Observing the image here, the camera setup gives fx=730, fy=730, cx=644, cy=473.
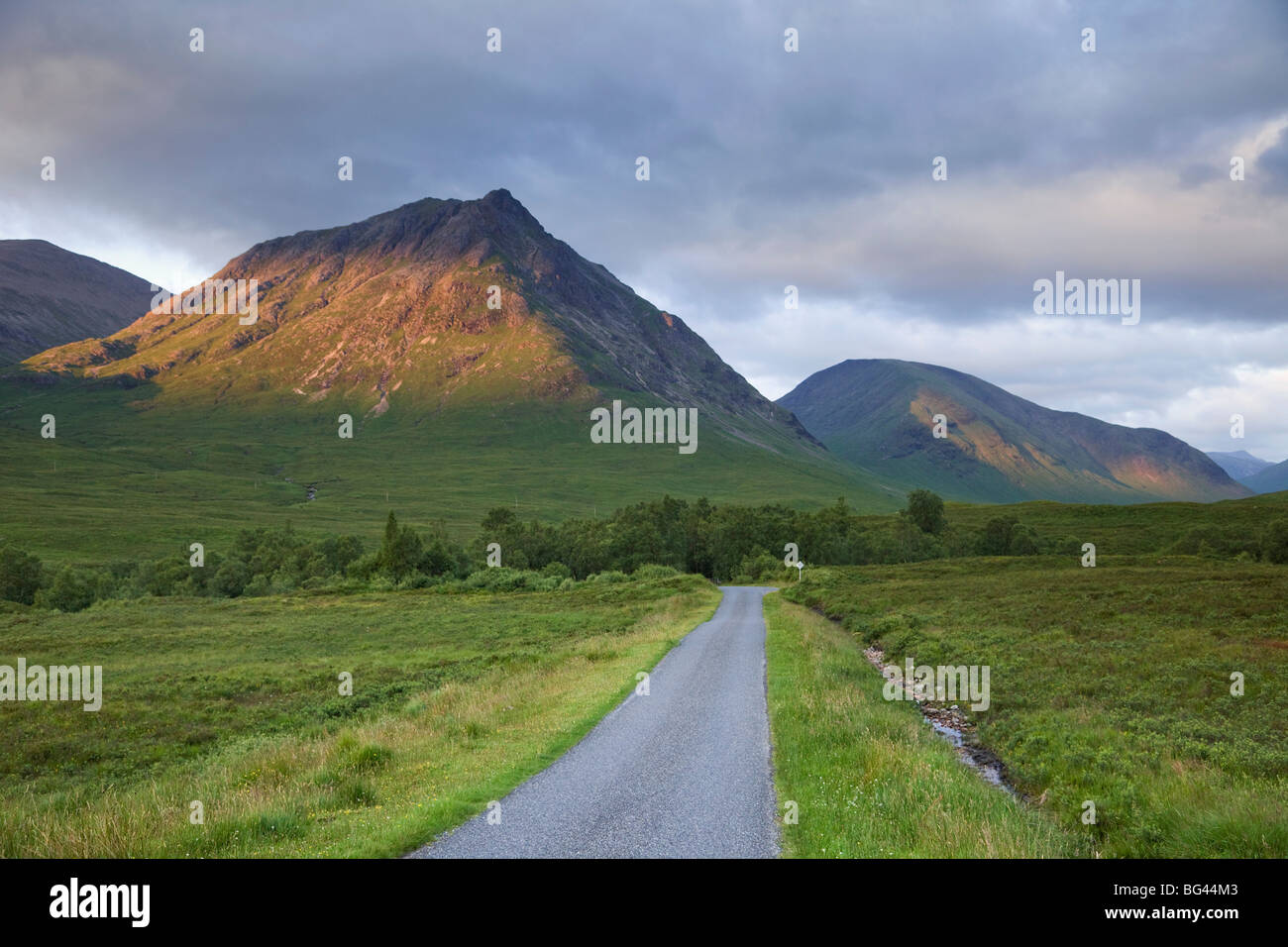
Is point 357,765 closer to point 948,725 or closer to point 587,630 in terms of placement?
point 948,725

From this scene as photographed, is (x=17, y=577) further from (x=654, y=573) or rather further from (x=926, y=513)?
(x=926, y=513)

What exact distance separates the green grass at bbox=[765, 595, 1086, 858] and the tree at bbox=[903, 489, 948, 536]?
376 ft

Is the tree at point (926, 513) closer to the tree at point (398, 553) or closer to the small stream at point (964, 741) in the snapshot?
the tree at point (398, 553)

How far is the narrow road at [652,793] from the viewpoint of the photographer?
33.9 feet

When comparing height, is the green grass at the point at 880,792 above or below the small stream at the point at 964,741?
above

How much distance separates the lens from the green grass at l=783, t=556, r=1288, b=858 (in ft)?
40.9

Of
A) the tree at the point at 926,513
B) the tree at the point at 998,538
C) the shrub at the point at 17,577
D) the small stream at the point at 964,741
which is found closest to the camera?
the small stream at the point at 964,741

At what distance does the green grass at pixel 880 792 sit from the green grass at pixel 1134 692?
1.65 meters

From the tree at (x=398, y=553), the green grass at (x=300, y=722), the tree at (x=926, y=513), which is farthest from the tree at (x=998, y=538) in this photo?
the tree at (x=398, y=553)

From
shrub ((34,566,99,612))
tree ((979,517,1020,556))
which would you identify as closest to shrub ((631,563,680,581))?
tree ((979,517,1020,556))

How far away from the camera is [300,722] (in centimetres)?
2767
